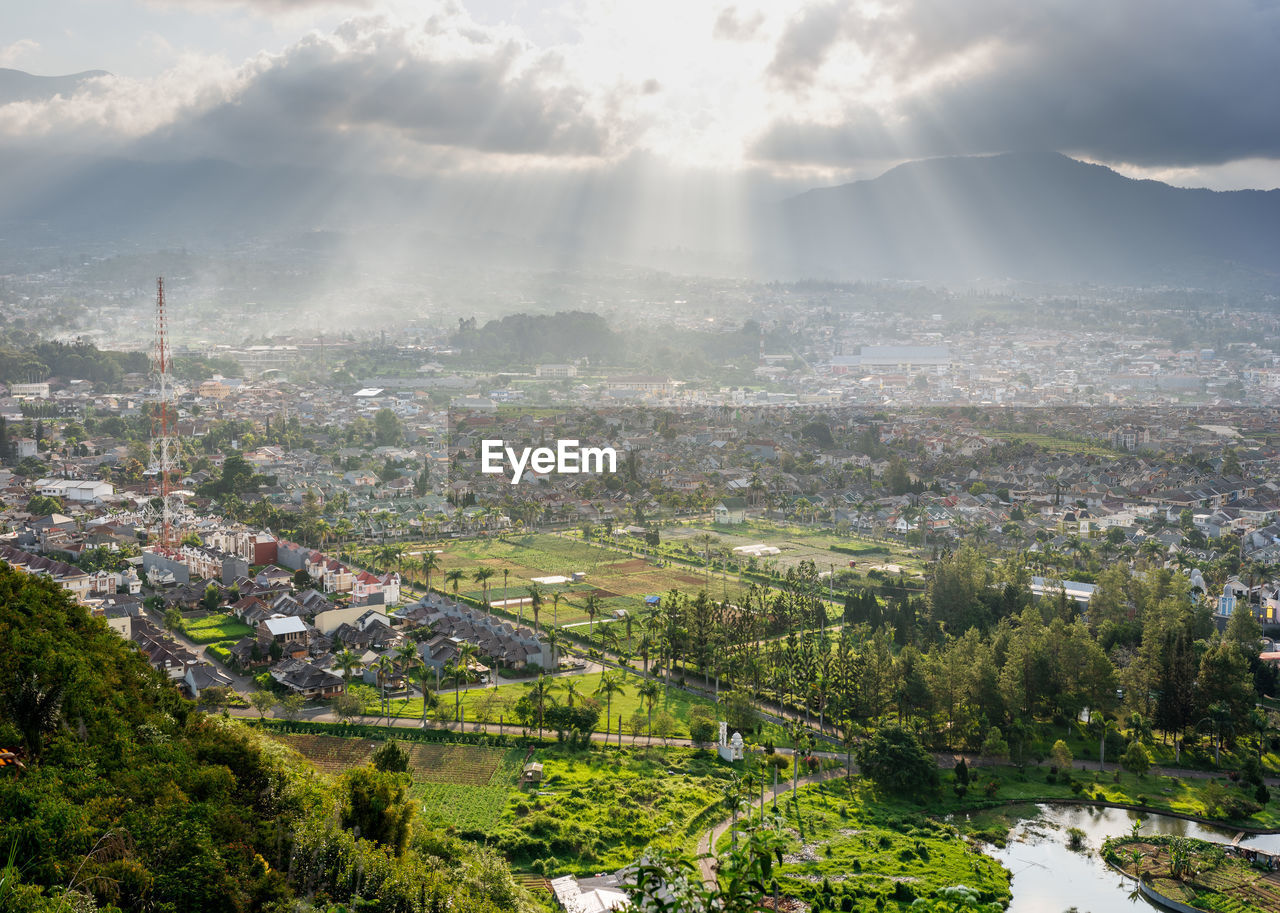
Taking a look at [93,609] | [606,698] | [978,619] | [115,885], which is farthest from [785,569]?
[115,885]

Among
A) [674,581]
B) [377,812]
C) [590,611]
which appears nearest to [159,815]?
[377,812]

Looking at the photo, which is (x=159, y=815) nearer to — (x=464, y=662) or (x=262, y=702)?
(x=262, y=702)

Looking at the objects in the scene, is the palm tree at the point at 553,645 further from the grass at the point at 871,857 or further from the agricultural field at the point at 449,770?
the grass at the point at 871,857

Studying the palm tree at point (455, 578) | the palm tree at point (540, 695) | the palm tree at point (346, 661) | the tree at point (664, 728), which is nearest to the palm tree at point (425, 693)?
the palm tree at point (346, 661)

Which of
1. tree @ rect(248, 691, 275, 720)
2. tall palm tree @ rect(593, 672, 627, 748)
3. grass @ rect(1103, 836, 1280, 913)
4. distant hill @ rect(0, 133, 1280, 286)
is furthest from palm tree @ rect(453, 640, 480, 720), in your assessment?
distant hill @ rect(0, 133, 1280, 286)

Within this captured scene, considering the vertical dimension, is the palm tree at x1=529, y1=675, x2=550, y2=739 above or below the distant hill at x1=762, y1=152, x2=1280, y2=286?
below

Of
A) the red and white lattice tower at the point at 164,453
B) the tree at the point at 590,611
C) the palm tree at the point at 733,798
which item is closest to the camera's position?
the palm tree at the point at 733,798

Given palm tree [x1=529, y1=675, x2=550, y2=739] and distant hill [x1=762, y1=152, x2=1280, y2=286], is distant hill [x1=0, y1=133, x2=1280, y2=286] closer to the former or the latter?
distant hill [x1=762, y1=152, x2=1280, y2=286]
